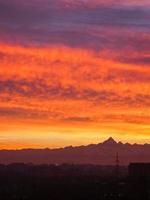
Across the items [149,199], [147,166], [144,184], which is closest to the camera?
[149,199]

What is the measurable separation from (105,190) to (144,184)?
706 centimetres

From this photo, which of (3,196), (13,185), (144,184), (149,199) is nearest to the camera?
(149,199)

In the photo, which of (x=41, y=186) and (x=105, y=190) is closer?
(x=105, y=190)

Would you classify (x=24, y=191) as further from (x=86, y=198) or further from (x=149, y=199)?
(x=149, y=199)

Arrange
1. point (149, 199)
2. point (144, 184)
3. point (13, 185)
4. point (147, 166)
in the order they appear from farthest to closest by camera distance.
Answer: point (13, 185) < point (147, 166) < point (144, 184) < point (149, 199)

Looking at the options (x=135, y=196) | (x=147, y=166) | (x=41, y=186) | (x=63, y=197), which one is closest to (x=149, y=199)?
(x=135, y=196)

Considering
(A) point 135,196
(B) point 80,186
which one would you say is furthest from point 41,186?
(A) point 135,196

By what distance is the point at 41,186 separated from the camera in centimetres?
13162

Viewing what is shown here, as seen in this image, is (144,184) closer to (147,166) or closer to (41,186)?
(147,166)

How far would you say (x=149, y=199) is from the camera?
105m

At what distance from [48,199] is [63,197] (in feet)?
9.70

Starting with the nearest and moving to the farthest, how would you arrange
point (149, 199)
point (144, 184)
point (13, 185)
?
point (149, 199)
point (144, 184)
point (13, 185)

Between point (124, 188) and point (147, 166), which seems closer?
point (124, 188)

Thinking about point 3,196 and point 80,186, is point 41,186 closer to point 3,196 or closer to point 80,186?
point 80,186
